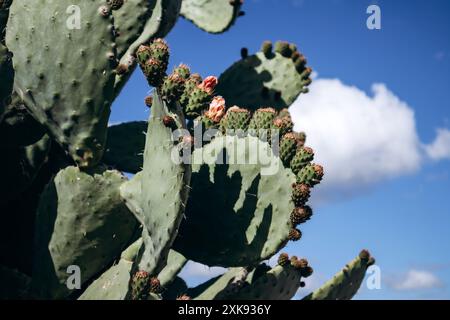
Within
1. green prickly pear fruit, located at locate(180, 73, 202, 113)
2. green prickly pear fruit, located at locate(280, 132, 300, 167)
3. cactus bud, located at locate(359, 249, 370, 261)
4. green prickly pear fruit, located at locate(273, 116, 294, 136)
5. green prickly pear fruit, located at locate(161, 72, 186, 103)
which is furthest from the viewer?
cactus bud, located at locate(359, 249, 370, 261)

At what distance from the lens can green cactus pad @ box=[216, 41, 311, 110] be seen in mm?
6492

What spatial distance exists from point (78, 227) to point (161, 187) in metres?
0.79

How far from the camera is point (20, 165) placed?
4996 mm

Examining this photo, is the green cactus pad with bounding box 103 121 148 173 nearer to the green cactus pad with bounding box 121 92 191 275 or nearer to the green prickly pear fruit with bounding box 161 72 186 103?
the green cactus pad with bounding box 121 92 191 275

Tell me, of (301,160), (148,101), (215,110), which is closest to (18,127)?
(148,101)

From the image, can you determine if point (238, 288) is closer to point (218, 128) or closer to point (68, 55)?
point (218, 128)

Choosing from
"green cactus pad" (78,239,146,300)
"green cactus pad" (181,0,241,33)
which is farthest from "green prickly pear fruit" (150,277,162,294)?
"green cactus pad" (181,0,241,33)

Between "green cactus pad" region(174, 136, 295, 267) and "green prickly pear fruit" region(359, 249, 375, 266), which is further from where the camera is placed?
"green prickly pear fruit" region(359, 249, 375, 266)

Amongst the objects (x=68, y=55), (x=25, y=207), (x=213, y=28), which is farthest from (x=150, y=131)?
(x=213, y=28)

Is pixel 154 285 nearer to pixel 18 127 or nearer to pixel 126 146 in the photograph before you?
pixel 18 127

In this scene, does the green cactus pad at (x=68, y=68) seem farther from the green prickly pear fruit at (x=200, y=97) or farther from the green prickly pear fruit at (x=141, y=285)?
the green prickly pear fruit at (x=141, y=285)

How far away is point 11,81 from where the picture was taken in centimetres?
434

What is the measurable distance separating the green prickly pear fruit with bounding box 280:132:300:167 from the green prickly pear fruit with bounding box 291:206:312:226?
0.30 m
